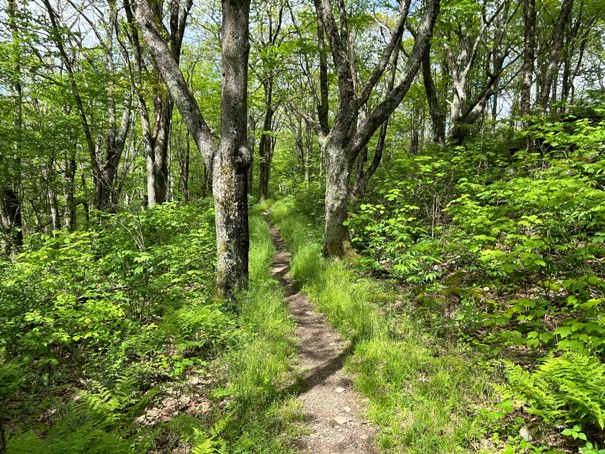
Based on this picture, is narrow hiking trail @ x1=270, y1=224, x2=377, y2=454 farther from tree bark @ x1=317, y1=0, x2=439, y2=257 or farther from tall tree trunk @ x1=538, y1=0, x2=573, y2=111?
→ tall tree trunk @ x1=538, y1=0, x2=573, y2=111

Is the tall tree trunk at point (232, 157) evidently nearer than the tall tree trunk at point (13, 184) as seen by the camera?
Yes

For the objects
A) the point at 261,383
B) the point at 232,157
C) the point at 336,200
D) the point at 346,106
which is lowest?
the point at 261,383

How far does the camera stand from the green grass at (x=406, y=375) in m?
2.67

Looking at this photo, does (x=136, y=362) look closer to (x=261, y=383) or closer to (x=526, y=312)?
(x=261, y=383)

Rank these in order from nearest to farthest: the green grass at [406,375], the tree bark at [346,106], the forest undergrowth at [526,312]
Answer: the forest undergrowth at [526,312]
the green grass at [406,375]
the tree bark at [346,106]

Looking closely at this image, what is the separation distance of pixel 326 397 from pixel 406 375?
3.07ft

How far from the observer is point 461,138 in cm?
1098

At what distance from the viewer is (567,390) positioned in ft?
7.64

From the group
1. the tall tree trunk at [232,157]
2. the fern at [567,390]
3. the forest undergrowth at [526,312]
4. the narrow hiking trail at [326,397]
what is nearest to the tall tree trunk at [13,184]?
the tall tree trunk at [232,157]

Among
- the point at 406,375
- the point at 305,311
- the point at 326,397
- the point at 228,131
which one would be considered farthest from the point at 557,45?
the point at 326,397

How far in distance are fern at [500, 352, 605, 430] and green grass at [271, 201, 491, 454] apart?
424 millimetres

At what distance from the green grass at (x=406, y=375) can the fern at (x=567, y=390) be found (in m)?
0.42

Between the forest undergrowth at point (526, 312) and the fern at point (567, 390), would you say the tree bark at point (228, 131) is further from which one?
the fern at point (567, 390)

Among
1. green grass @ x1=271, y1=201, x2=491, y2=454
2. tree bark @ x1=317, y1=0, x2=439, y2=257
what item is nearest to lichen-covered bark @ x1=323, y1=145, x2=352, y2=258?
tree bark @ x1=317, y1=0, x2=439, y2=257
